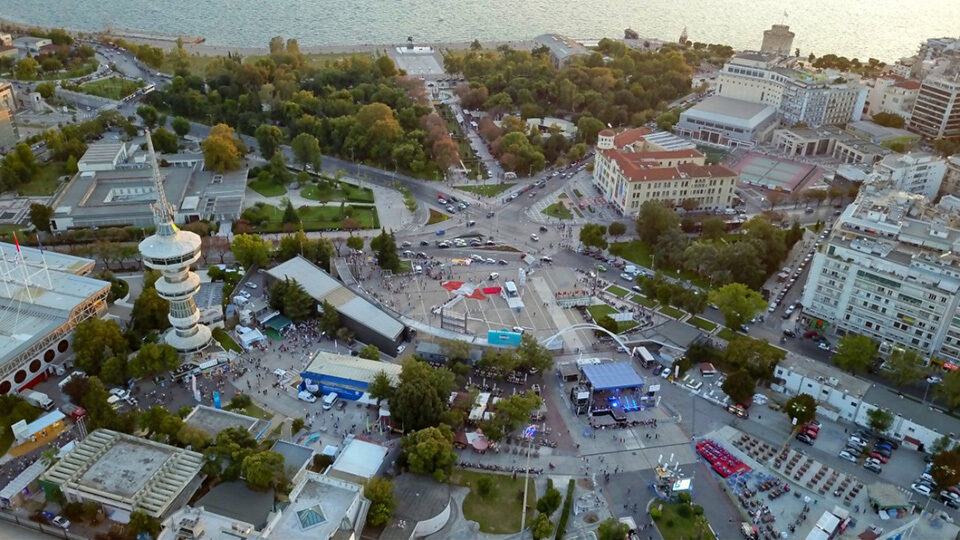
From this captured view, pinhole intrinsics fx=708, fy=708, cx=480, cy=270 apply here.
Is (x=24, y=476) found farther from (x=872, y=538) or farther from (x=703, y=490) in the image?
(x=872, y=538)

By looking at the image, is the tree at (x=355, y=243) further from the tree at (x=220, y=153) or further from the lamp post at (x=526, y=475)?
the lamp post at (x=526, y=475)

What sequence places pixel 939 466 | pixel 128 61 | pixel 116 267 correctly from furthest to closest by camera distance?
pixel 128 61
pixel 116 267
pixel 939 466

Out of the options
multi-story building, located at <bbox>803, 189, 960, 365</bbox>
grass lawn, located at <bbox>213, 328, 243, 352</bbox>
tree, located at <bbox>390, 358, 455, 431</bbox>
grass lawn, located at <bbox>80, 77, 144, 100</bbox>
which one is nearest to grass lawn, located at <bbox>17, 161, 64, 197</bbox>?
grass lawn, located at <bbox>80, 77, 144, 100</bbox>

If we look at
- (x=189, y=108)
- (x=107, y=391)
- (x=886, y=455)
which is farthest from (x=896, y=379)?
(x=189, y=108)

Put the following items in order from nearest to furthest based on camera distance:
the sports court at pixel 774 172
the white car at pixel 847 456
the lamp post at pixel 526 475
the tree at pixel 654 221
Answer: the lamp post at pixel 526 475
the white car at pixel 847 456
the tree at pixel 654 221
the sports court at pixel 774 172

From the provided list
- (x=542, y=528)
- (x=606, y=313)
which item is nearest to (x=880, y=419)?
(x=606, y=313)

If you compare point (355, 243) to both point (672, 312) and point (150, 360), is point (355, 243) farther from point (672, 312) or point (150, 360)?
point (672, 312)

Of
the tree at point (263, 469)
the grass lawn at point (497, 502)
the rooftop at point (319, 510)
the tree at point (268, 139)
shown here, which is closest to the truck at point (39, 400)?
the tree at point (263, 469)
